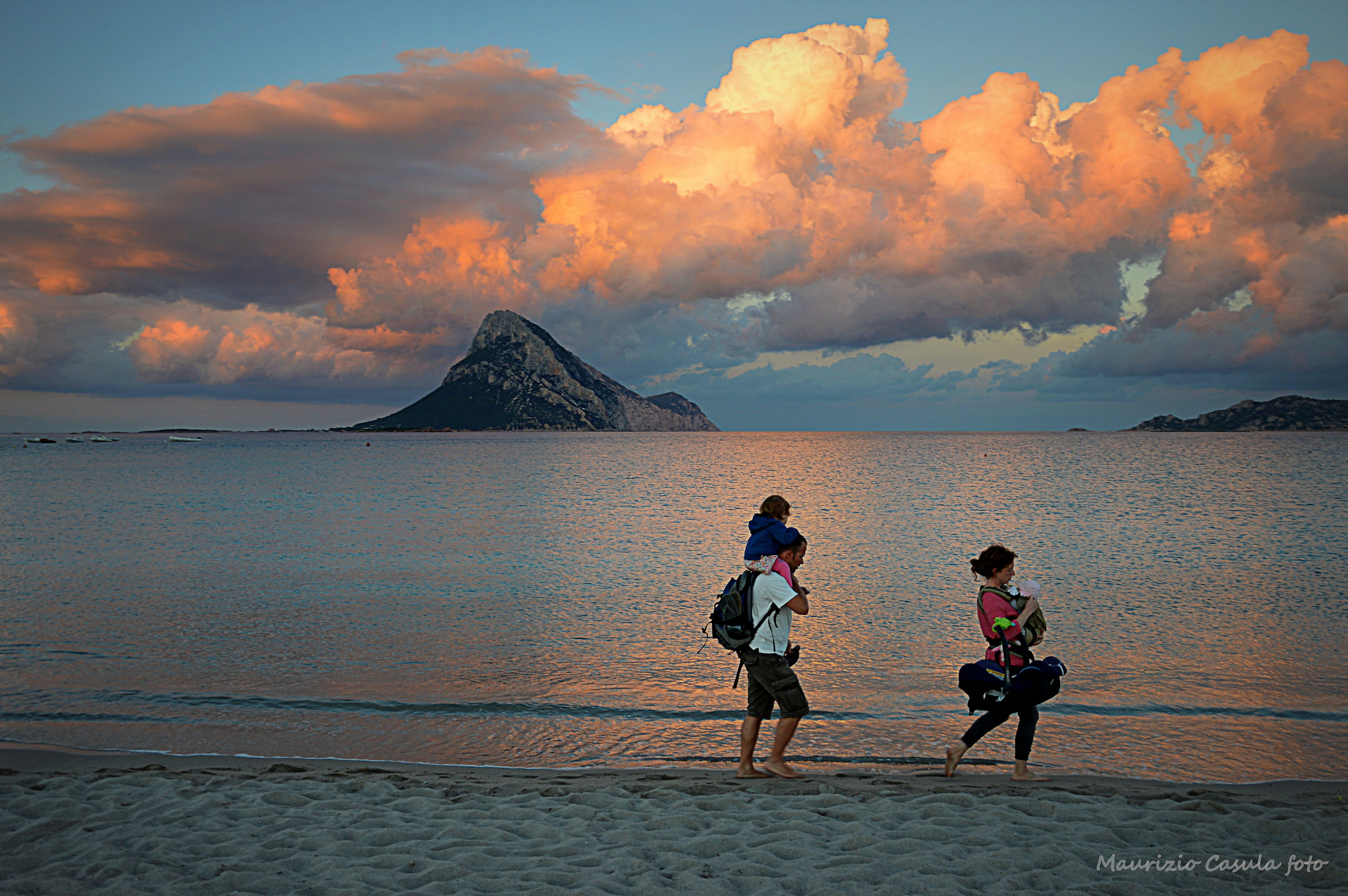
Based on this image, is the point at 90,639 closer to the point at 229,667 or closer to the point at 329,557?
the point at 229,667

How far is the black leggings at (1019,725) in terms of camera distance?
705 cm

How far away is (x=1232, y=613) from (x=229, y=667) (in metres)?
19.3

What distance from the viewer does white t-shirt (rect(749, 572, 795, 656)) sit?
273 inches

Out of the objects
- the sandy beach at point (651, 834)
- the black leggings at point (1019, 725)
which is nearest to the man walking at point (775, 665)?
the sandy beach at point (651, 834)

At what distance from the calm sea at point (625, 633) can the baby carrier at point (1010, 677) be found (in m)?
2.33

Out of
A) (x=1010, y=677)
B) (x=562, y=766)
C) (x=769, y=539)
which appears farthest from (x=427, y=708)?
(x=1010, y=677)

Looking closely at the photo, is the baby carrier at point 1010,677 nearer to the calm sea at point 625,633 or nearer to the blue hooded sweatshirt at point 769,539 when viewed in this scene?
the blue hooded sweatshirt at point 769,539

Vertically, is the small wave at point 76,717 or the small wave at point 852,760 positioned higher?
the small wave at point 852,760

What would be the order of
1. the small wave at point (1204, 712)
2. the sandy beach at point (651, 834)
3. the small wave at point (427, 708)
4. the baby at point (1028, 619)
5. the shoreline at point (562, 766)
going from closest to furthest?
the sandy beach at point (651, 834) → the baby at point (1028, 619) → the shoreline at point (562, 766) → the small wave at point (1204, 712) → the small wave at point (427, 708)

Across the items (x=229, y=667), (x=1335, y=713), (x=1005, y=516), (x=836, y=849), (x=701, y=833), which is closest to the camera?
(x=836, y=849)

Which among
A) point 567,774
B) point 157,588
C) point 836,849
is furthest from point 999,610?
point 157,588

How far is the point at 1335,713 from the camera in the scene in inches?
404

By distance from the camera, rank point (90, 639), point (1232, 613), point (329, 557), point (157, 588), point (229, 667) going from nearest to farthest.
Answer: point (229, 667) < point (90, 639) < point (1232, 613) < point (157, 588) < point (329, 557)

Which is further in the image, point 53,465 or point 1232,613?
point 53,465
